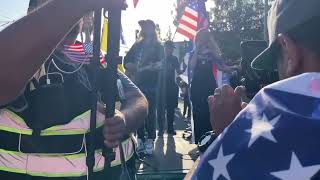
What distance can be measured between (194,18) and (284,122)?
33.5 ft

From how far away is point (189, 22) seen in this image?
1147 centimetres

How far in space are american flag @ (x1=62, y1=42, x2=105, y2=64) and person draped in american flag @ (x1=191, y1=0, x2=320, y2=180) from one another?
0.88 meters

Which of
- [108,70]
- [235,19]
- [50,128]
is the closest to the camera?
[108,70]

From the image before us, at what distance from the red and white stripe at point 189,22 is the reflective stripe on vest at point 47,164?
30.7 ft

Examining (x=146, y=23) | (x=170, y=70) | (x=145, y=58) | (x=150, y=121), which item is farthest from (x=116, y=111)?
(x=170, y=70)

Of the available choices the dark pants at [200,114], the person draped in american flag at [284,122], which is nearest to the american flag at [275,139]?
the person draped in american flag at [284,122]

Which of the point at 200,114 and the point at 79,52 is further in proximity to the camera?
the point at 200,114

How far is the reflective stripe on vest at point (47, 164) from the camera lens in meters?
2.06

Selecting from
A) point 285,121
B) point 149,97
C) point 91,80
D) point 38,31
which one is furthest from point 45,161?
point 149,97

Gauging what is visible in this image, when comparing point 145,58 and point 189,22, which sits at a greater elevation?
point 189,22

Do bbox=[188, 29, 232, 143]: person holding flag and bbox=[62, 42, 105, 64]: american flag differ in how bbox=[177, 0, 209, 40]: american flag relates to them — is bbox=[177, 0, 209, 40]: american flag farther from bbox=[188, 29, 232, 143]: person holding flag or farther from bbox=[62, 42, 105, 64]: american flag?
bbox=[62, 42, 105, 64]: american flag

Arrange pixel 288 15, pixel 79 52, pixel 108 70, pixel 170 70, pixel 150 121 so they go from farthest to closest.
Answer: pixel 170 70 < pixel 150 121 < pixel 79 52 < pixel 108 70 < pixel 288 15

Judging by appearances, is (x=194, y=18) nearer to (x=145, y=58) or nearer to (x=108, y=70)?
(x=145, y=58)

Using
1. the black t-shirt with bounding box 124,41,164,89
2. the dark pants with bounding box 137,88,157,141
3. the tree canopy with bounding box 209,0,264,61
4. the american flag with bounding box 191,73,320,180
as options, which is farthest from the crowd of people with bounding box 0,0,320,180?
the tree canopy with bounding box 209,0,264,61
